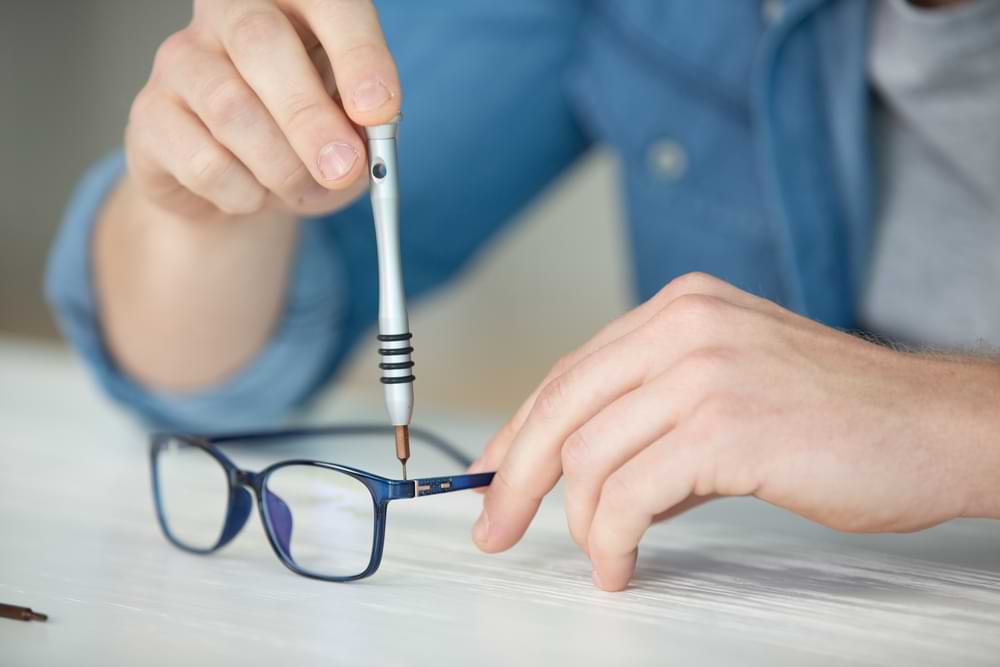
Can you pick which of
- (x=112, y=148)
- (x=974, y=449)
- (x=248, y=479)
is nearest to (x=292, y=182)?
(x=248, y=479)

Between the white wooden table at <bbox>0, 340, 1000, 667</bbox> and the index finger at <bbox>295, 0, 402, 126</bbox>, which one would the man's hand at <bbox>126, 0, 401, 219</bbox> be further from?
the white wooden table at <bbox>0, 340, 1000, 667</bbox>

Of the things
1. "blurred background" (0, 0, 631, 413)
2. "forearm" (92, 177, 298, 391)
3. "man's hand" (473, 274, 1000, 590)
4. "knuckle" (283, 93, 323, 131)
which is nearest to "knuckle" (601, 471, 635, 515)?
"man's hand" (473, 274, 1000, 590)

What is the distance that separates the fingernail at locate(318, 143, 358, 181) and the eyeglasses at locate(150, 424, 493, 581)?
0.13 m

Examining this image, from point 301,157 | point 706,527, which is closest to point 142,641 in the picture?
point 301,157

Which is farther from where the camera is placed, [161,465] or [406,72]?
[406,72]

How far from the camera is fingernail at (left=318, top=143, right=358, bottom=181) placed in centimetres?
44

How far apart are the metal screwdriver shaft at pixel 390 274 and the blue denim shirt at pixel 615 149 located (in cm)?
42

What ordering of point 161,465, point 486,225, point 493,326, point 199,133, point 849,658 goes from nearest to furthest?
point 849,658
point 199,133
point 161,465
point 486,225
point 493,326

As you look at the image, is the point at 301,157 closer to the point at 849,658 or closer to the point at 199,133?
the point at 199,133

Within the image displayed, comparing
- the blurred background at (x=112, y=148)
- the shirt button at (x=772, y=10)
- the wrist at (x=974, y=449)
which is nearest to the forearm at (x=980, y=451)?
the wrist at (x=974, y=449)

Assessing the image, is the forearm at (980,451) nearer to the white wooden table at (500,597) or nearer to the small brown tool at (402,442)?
the white wooden table at (500,597)

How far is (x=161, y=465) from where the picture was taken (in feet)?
2.39

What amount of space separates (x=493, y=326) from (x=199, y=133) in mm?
1960

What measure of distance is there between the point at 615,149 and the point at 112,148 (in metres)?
2.18
